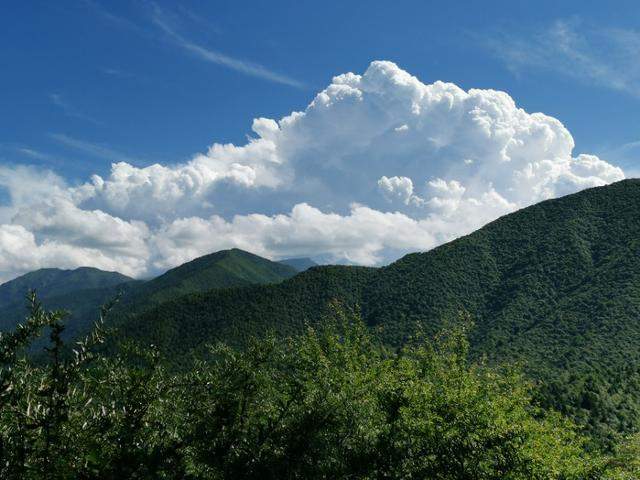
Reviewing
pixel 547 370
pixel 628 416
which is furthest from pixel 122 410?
pixel 547 370

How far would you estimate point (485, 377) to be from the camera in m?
34.1

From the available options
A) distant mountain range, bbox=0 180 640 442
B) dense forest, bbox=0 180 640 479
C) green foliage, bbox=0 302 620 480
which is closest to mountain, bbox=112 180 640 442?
distant mountain range, bbox=0 180 640 442

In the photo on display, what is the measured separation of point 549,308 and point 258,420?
14759cm

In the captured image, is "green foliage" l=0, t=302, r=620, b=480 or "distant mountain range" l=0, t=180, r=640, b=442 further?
"distant mountain range" l=0, t=180, r=640, b=442

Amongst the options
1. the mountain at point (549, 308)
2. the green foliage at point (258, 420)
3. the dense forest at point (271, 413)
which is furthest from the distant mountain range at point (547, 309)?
the green foliage at point (258, 420)

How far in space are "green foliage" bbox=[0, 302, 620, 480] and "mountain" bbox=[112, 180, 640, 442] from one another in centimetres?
5656

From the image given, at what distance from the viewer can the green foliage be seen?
8.42m

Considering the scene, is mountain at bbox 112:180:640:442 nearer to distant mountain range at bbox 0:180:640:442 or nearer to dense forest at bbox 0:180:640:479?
distant mountain range at bbox 0:180:640:442

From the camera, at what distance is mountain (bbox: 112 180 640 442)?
86.6m

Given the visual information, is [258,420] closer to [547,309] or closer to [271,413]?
[271,413]

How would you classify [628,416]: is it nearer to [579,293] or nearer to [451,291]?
[579,293]

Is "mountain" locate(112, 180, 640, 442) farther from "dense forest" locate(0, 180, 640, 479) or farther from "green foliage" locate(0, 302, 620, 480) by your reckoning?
"green foliage" locate(0, 302, 620, 480)

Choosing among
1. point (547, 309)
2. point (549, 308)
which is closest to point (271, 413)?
point (547, 309)

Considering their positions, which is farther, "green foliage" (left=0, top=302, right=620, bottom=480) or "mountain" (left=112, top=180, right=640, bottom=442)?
"mountain" (left=112, top=180, right=640, bottom=442)
